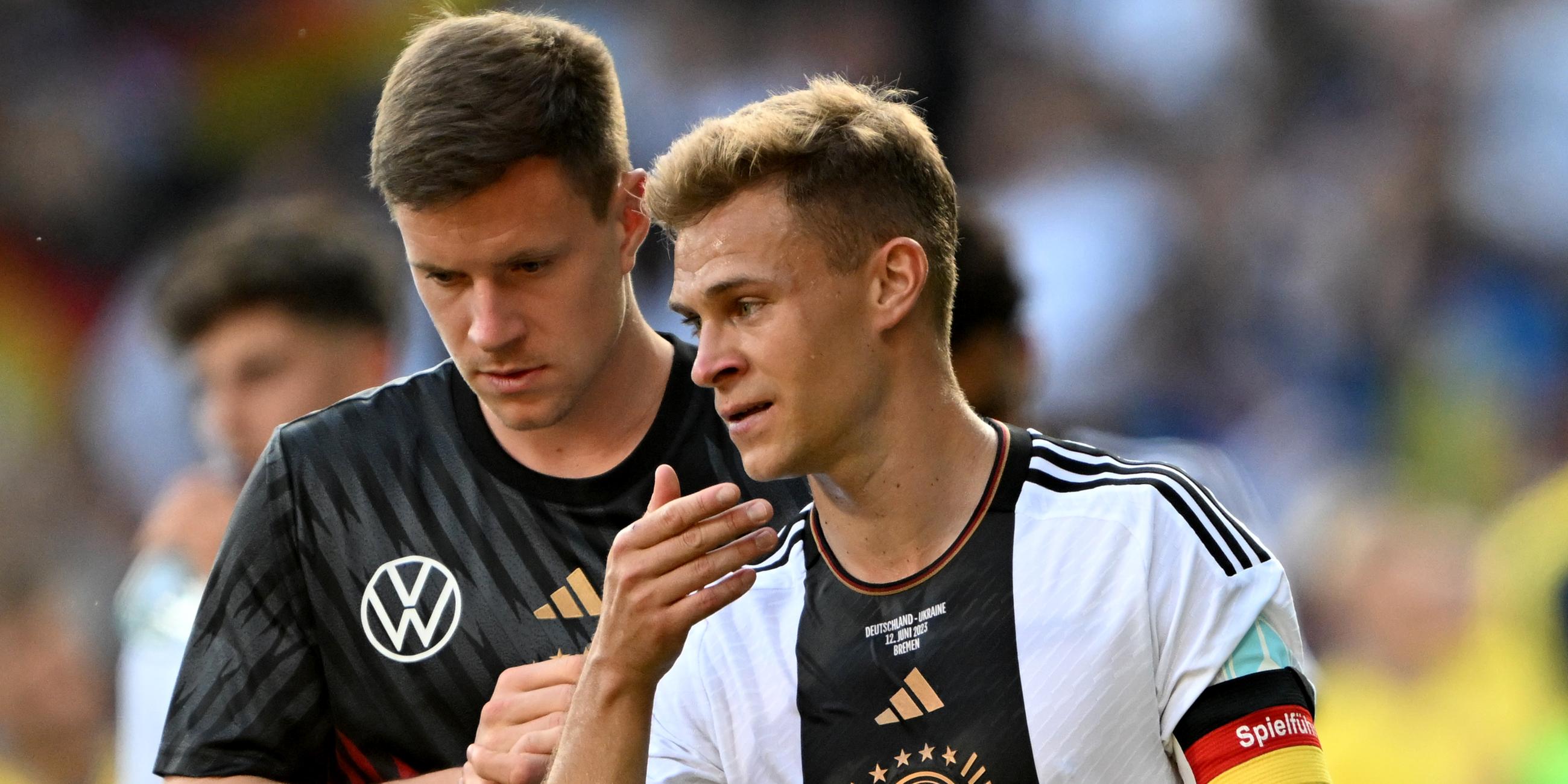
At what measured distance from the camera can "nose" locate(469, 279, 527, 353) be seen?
9.11 feet

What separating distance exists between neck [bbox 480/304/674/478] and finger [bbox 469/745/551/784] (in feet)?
1.93

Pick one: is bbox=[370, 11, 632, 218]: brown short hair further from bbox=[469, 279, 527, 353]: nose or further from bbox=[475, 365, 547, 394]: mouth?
bbox=[475, 365, 547, 394]: mouth

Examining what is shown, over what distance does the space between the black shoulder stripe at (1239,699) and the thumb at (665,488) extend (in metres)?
0.81

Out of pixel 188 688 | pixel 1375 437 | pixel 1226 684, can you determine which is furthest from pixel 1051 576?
pixel 1375 437

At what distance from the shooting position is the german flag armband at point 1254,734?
2.25 metres

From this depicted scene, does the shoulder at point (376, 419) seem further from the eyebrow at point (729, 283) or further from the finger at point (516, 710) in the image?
the eyebrow at point (729, 283)

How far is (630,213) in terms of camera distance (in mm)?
3090

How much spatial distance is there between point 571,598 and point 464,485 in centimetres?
32

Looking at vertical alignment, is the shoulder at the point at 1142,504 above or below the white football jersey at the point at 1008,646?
above

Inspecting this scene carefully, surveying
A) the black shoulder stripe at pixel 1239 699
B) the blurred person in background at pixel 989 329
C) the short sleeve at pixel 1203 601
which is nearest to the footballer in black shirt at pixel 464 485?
the short sleeve at pixel 1203 601

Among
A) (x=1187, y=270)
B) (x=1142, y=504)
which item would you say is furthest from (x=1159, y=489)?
(x=1187, y=270)

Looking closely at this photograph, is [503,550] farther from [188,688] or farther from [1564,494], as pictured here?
[1564,494]

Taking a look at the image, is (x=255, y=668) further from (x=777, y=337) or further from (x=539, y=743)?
(x=777, y=337)

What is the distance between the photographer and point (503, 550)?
120 inches
